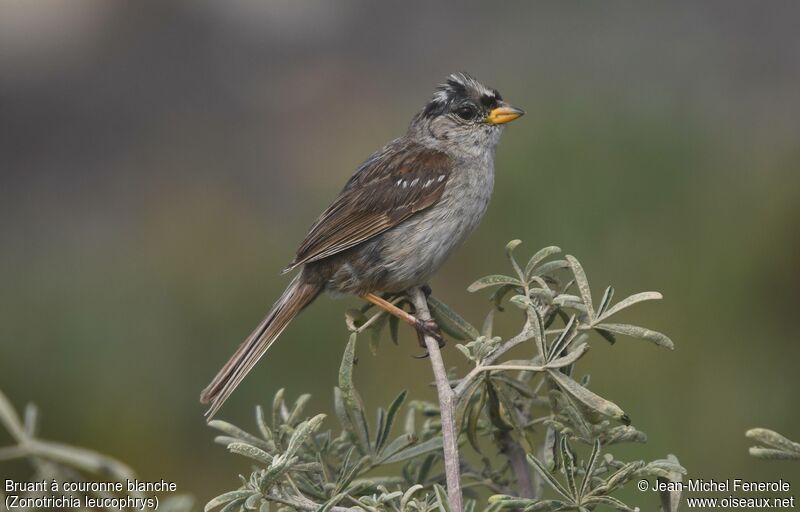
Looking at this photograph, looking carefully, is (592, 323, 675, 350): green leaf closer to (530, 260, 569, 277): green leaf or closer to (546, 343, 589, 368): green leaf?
(546, 343, 589, 368): green leaf

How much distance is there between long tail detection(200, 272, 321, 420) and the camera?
269 centimetres

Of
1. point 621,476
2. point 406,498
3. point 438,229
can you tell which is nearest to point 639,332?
point 621,476

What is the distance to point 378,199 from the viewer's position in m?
3.34

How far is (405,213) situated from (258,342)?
2.10 ft

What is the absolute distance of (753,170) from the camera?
15.7 ft

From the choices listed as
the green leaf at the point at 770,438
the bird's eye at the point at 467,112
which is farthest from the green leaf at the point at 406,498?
the bird's eye at the point at 467,112

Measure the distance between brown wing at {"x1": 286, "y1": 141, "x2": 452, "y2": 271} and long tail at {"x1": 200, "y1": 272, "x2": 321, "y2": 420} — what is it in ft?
0.30

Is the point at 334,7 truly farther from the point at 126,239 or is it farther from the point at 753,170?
the point at 753,170

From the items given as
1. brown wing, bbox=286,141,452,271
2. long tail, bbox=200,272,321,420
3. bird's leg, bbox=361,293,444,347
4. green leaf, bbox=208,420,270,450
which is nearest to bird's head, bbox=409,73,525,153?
brown wing, bbox=286,141,452,271

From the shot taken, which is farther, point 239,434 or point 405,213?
point 405,213

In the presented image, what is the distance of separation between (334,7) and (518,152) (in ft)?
13.0

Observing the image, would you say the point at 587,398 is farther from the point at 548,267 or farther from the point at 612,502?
the point at 548,267

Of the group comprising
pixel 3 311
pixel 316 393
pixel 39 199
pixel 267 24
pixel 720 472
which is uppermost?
pixel 267 24

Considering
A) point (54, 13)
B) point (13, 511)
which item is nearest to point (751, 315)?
point (13, 511)
